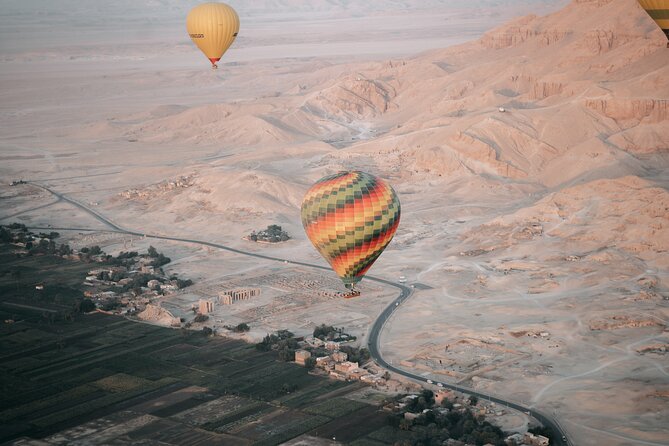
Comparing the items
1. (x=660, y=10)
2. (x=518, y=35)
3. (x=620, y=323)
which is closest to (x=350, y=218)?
(x=620, y=323)

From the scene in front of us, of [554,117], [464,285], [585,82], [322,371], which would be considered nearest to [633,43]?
[585,82]

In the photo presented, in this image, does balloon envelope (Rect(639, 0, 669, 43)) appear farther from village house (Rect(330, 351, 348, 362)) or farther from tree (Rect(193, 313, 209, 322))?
tree (Rect(193, 313, 209, 322))

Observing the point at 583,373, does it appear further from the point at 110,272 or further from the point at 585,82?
the point at 585,82

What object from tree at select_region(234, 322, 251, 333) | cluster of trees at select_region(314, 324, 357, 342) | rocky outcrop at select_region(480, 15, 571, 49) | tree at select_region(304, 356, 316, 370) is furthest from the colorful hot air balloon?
rocky outcrop at select_region(480, 15, 571, 49)

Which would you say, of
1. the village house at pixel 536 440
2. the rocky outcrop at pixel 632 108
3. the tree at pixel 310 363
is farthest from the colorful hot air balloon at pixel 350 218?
the rocky outcrop at pixel 632 108

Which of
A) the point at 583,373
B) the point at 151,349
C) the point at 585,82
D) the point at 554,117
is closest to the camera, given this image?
the point at 583,373
